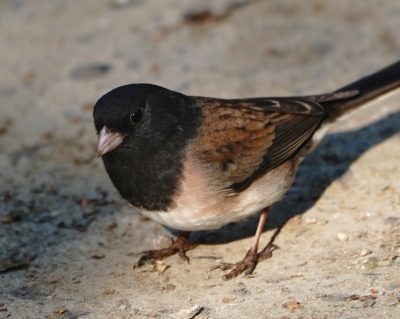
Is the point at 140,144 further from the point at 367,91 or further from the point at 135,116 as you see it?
the point at 367,91

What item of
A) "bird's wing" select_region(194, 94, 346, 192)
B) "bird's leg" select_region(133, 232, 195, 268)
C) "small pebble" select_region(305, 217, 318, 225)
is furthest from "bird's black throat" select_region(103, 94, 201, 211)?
"small pebble" select_region(305, 217, 318, 225)

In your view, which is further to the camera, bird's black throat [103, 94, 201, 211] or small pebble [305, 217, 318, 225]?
small pebble [305, 217, 318, 225]

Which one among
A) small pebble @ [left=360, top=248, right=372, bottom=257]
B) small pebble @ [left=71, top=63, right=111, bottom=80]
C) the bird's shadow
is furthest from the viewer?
small pebble @ [left=71, top=63, right=111, bottom=80]

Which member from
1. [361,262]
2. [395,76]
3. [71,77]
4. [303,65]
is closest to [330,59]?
[303,65]

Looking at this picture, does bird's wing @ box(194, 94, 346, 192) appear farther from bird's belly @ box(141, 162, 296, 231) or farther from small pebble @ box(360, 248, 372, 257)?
small pebble @ box(360, 248, 372, 257)

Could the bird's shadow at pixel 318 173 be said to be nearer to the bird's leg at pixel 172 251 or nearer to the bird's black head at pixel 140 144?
the bird's leg at pixel 172 251

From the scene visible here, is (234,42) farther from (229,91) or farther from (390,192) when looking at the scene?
(390,192)
